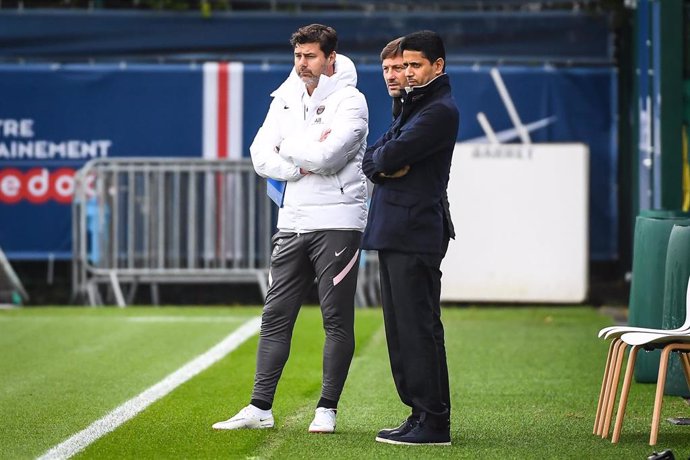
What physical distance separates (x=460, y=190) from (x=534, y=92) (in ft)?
4.33

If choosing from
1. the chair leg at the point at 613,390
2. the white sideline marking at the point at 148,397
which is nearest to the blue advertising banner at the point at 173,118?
the white sideline marking at the point at 148,397

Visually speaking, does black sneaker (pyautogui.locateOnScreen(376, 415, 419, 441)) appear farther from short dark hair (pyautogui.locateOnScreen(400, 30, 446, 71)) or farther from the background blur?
the background blur

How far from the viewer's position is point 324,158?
7.53m

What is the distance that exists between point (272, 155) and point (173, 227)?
7660mm

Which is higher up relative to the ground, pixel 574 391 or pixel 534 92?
pixel 534 92

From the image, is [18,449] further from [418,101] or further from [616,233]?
[616,233]

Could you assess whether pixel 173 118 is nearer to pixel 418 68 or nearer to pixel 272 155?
pixel 272 155

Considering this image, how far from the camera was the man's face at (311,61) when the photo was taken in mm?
7605

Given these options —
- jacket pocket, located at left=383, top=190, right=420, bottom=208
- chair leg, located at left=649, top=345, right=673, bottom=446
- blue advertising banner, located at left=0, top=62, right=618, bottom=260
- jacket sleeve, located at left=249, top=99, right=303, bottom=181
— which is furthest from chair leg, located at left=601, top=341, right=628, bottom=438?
blue advertising banner, located at left=0, top=62, right=618, bottom=260

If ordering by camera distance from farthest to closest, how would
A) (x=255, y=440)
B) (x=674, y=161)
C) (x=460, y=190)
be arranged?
1. (x=460, y=190)
2. (x=674, y=161)
3. (x=255, y=440)

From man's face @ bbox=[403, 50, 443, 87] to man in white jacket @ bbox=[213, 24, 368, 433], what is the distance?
0.58 meters

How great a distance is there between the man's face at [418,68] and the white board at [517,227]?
7.65 metres

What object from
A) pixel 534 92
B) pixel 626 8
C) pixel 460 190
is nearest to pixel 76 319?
pixel 460 190

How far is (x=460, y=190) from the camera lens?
14945mm
